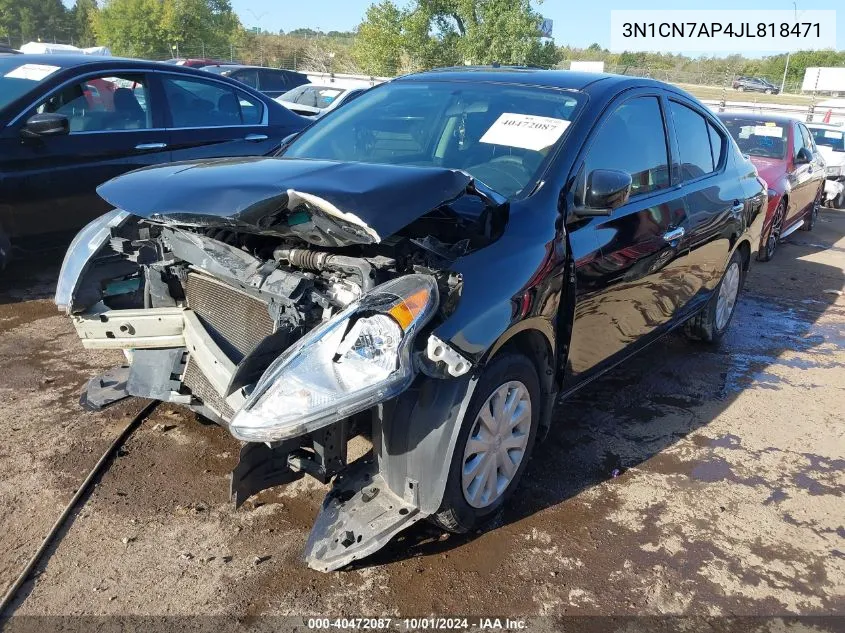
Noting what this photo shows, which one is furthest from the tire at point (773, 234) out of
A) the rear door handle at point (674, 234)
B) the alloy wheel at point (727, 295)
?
the rear door handle at point (674, 234)

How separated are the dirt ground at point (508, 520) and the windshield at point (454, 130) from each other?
1.48m

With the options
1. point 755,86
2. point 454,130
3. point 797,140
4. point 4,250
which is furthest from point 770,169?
point 755,86

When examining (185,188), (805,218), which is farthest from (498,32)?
(185,188)

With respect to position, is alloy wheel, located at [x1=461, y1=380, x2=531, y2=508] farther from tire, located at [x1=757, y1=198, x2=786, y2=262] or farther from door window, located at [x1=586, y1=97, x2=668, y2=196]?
tire, located at [x1=757, y1=198, x2=786, y2=262]

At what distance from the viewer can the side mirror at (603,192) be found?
297 centimetres

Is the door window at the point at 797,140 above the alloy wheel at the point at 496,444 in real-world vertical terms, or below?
above

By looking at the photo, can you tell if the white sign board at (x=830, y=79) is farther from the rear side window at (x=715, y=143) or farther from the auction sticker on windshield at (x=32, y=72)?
the auction sticker on windshield at (x=32, y=72)

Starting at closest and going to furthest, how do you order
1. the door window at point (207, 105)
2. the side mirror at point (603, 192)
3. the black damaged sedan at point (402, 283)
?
the black damaged sedan at point (402, 283) < the side mirror at point (603, 192) < the door window at point (207, 105)

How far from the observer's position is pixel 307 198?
2367mm

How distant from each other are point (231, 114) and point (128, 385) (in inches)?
161

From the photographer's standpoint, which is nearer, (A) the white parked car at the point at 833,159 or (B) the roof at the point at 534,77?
(B) the roof at the point at 534,77

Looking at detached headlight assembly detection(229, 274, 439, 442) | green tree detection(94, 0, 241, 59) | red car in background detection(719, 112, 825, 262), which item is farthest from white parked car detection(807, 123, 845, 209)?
green tree detection(94, 0, 241, 59)

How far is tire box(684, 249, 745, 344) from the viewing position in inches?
199

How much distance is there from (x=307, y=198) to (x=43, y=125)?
3.67 meters
